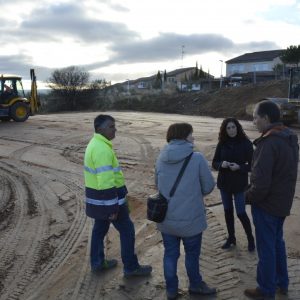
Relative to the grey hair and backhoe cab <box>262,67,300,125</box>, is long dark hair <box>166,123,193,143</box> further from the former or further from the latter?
backhoe cab <box>262,67,300,125</box>

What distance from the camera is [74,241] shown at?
704 centimetres

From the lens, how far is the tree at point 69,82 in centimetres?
4812

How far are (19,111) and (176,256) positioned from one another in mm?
19803

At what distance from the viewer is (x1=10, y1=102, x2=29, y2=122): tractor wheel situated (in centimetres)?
2261

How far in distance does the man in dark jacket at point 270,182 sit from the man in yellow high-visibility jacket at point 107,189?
4.84ft

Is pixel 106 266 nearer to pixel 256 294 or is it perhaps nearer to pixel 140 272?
pixel 140 272

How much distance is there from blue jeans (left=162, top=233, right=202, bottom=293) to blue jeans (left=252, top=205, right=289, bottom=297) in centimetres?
57

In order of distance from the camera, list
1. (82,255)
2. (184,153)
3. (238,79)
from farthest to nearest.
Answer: (238,79), (82,255), (184,153)

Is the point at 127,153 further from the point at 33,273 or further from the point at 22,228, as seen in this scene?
the point at 33,273

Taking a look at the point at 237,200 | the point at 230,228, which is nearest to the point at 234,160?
the point at 237,200

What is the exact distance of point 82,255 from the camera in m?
6.39

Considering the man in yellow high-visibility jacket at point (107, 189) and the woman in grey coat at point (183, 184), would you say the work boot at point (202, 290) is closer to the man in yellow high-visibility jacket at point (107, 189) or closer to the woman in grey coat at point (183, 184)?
the woman in grey coat at point (183, 184)

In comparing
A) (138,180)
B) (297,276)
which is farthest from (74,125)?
(297,276)

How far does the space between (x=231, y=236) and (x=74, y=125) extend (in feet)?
54.7
